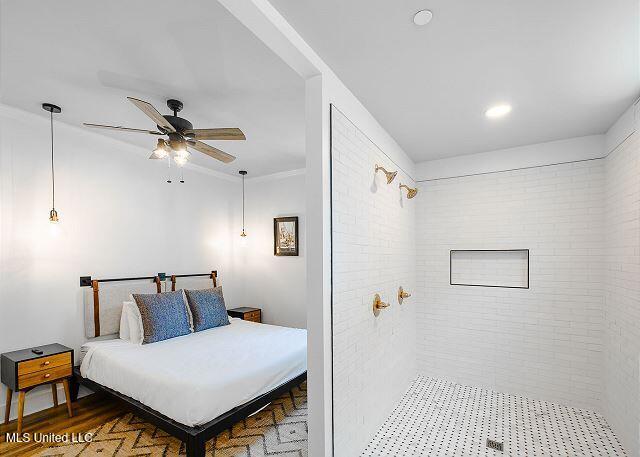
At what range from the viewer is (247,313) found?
15.5 ft

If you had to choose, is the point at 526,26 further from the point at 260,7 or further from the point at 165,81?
the point at 165,81

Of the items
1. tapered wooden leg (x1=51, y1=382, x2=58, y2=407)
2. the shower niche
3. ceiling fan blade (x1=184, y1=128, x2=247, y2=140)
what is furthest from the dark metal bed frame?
the shower niche

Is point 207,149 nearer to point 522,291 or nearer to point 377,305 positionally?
point 377,305

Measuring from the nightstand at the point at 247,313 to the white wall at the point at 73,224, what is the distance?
2.67ft

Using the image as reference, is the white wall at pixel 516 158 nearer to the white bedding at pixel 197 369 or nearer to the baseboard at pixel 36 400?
the white bedding at pixel 197 369

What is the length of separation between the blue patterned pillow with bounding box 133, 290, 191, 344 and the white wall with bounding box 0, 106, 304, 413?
0.56 metres

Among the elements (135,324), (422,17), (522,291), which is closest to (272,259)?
(135,324)

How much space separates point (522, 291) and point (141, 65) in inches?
150

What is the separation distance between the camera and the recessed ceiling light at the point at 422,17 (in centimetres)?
146

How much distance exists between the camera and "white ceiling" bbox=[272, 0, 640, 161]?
1.46 metres

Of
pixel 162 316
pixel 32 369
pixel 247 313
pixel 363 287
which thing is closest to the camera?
pixel 363 287

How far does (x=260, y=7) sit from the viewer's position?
1.35 m

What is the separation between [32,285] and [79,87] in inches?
72.9

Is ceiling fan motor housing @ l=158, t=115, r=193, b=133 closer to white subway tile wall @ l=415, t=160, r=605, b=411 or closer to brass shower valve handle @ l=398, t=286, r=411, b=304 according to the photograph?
brass shower valve handle @ l=398, t=286, r=411, b=304
